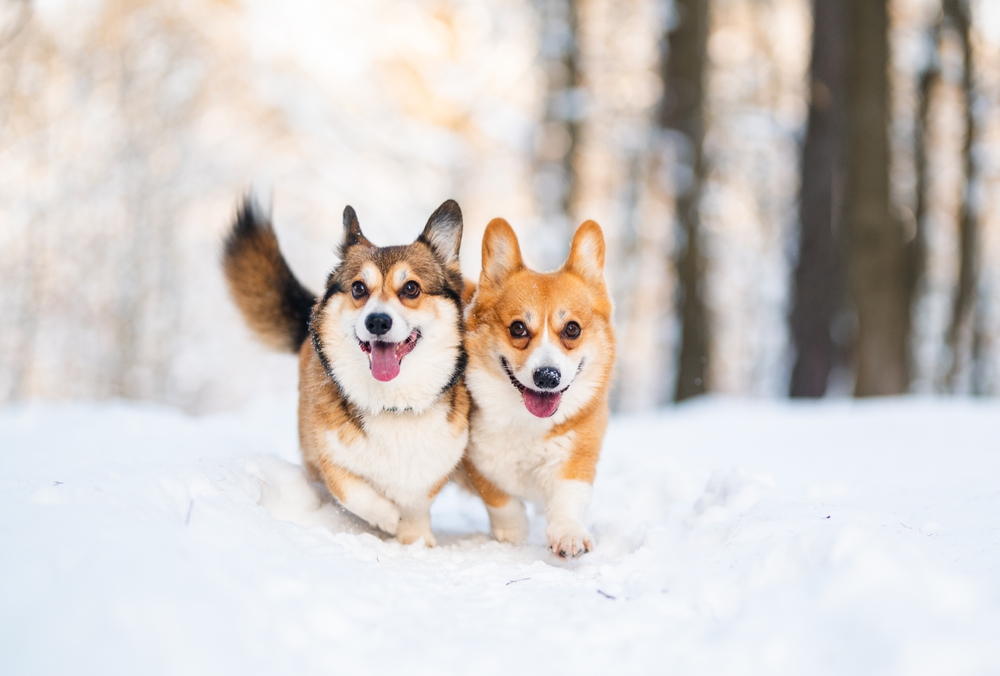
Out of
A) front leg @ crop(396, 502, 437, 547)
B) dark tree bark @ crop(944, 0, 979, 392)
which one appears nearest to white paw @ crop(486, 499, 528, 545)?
front leg @ crop(396, 502, 437, 547)

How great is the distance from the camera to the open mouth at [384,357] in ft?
9.65

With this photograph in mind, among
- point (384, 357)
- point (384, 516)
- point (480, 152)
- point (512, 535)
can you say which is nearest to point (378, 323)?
point (384, 357)

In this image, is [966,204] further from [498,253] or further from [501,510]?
[501,510]

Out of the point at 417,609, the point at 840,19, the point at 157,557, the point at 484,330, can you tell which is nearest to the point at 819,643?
the point at 417,609

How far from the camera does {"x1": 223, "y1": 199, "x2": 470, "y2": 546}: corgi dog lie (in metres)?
3.05

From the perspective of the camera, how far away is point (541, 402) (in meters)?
3.15

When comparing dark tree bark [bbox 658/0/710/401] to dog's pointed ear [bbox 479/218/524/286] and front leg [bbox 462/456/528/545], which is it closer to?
dog's pointed ear [bbox 479/218/524/286]

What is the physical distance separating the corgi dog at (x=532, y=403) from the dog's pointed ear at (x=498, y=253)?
161 millimetres

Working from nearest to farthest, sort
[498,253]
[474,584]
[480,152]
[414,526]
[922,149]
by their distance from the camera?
[474,584], [414,526], [498,253], [480,152], [922,149]

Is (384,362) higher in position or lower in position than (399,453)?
higher

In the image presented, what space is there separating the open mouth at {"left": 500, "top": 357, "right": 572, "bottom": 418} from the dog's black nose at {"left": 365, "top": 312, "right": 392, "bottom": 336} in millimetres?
660

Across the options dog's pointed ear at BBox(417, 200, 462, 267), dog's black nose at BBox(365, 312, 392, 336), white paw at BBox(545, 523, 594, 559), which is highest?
dog's pointed ear at BBox(417, 200, 462, 267)

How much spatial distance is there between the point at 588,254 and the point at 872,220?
651 cm

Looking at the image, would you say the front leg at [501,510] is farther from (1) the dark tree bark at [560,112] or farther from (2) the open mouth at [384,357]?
(1) the dark tree bark at [560,112]
